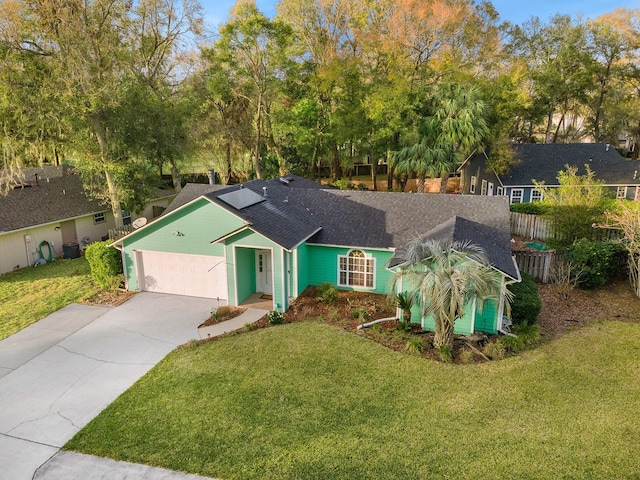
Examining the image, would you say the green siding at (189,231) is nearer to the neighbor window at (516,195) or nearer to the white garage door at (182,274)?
the white garage door at (182,274)

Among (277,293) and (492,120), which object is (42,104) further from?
(492,120)

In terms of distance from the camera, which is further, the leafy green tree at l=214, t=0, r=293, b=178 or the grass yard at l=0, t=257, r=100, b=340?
the leafy green tree at l=214, t=0, r=293, b=178

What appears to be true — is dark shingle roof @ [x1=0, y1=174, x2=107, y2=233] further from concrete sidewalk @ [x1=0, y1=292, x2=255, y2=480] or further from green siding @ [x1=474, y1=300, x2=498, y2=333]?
green siding @ [x1=474, y1=300, x2=498, y2=333]

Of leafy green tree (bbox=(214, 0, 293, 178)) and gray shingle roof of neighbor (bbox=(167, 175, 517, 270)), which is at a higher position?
leafy green tree (bbox=(214, 0, 293, 178))

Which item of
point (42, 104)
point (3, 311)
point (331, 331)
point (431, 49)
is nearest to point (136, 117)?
point (42, 104)

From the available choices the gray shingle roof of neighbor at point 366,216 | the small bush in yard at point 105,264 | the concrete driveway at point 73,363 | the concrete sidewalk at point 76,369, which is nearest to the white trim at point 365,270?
the gray shingle roof of neighbor at point 366,216

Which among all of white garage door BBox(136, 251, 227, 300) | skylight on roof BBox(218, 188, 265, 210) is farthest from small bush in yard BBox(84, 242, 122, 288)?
skylight on roof BBox(218, 188, 265, 210)

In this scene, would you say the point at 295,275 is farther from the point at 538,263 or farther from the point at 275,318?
the point at 538,263

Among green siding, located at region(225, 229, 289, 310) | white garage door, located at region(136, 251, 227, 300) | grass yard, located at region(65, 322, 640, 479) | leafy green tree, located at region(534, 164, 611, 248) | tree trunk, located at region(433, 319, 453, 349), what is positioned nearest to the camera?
grass yard, located at region(65, 322, 640, 479)
